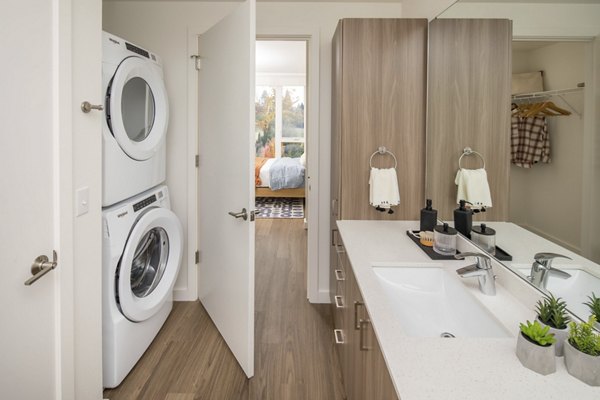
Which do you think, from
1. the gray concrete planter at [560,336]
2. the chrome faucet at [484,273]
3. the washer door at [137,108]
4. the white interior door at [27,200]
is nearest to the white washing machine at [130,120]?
the washer door at [137,108]

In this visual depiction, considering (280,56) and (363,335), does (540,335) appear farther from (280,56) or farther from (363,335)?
(280,56)

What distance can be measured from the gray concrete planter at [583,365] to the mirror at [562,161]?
0.20m

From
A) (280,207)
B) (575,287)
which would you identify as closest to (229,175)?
(575,287)

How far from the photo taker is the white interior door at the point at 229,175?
1.97 metres

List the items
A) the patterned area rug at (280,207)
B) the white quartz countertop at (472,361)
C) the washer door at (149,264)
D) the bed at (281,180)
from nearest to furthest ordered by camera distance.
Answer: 1. the white quartz countertop at (472,361)
2. the washer door at (149,264)
3. the patterned area rug at (280,207)
4. the bed at (281,180)

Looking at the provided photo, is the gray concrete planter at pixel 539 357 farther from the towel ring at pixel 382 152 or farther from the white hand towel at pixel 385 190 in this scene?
the towel ring at pixel 382 152

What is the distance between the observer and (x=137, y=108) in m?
2.27

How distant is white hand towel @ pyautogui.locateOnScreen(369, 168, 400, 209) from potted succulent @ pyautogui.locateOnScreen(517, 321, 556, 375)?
4.35 feet

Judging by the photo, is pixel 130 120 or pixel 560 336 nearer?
pixel 560 336

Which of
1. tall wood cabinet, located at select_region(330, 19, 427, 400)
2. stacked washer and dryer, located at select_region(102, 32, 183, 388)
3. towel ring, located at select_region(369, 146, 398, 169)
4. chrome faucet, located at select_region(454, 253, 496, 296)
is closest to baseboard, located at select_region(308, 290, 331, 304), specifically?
tall wood cabinet, located at select_region(330, 19, 427, 400)

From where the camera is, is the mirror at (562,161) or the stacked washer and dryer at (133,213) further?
the stacked washer and dryer at (133,213)

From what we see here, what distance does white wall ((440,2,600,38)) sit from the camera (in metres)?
0.90

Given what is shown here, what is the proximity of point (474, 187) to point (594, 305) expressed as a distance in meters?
0.70

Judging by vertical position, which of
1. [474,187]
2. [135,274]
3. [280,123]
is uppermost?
[280,123]
